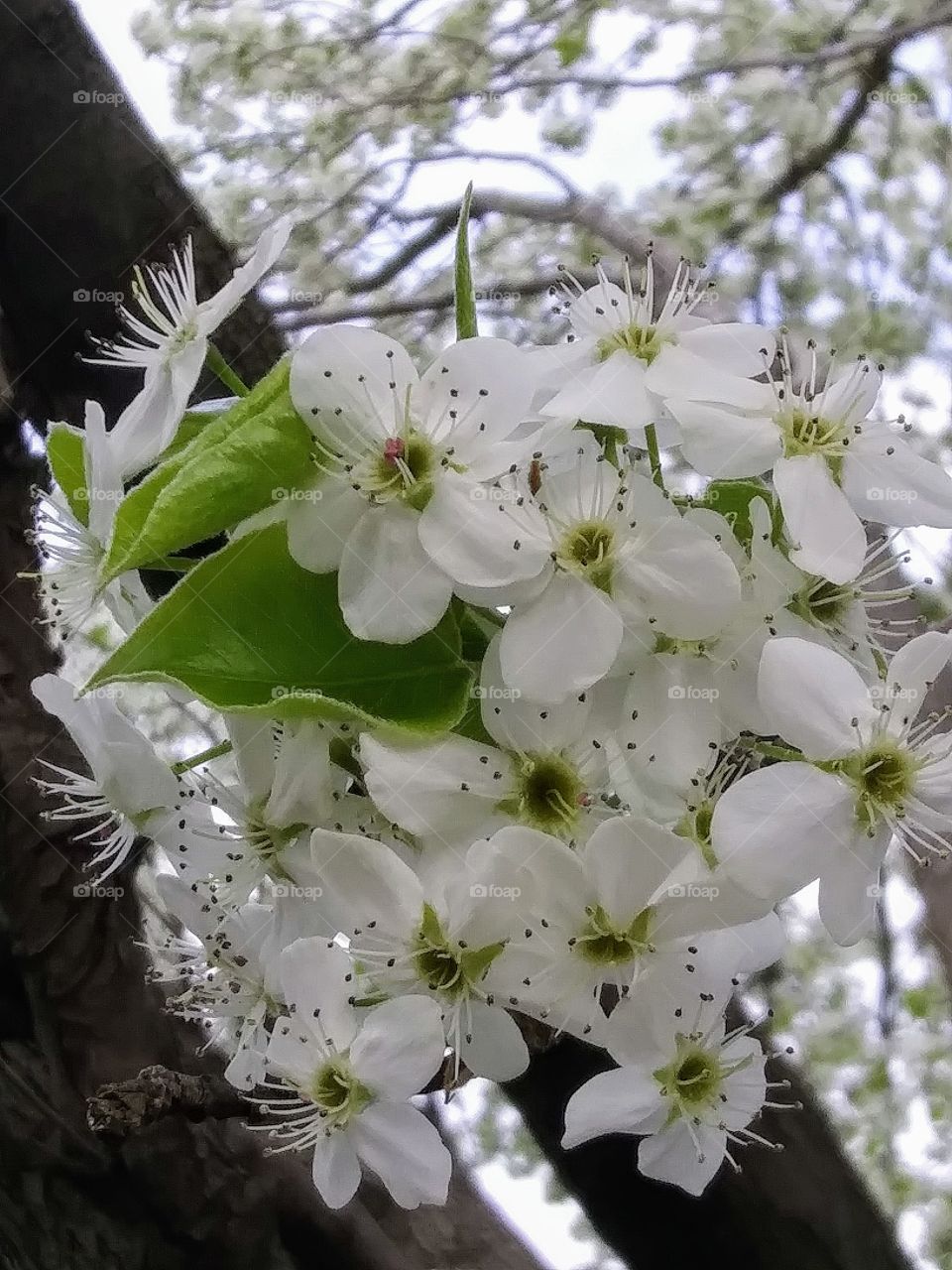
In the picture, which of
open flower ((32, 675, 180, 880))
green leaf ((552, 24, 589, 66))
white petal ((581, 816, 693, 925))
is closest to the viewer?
white petal ((581, 816, 693, 925))

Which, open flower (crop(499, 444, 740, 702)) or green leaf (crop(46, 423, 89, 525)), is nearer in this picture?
open flower (crop(499, 444, 740, 702))

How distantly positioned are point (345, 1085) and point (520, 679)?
0.19 meters

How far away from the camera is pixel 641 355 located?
430mm

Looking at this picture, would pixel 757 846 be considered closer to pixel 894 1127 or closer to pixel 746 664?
pixel 746 664

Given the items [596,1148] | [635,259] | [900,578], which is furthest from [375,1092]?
[635,259]

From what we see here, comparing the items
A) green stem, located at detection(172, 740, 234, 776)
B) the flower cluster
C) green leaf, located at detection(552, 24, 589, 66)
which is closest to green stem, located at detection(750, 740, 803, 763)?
the flower cluster

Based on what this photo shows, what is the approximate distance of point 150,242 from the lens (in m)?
0.76

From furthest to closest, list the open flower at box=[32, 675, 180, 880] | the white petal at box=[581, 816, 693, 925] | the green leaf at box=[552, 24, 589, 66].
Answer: the green leaf at box=[552, 24, 589, 66] < the open flower at box=[32, 675, 180, 880] < the white petal at box=[581, 816, 693, 925]

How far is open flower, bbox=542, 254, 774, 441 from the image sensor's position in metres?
0.38

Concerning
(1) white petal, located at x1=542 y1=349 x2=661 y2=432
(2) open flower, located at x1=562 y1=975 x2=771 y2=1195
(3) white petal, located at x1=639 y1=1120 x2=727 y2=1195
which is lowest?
(3) white petal, located at x1=639 y1=1120 x2=727 y2=1195

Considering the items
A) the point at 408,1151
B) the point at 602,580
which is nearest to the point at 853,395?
the point at 602,580

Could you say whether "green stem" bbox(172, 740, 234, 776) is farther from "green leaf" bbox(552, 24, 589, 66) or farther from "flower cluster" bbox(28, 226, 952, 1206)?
"green leaf" bbox(552, 24, 589, 66)

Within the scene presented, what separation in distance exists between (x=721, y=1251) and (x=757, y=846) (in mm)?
574

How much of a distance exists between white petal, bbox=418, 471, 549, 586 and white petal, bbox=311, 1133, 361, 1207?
238 millimetres
